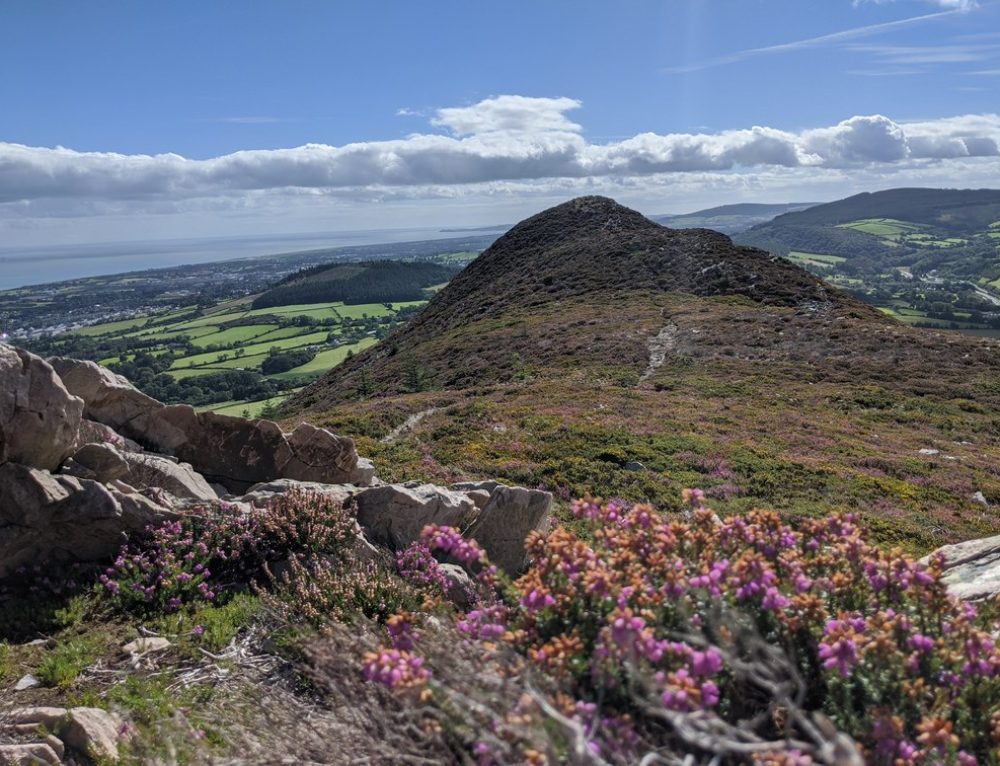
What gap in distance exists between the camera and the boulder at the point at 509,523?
9.32 meters

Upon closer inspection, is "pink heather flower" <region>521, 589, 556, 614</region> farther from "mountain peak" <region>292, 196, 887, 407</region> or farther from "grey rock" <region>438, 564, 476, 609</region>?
"mountain peak" <region>292, 196, 887, 407</region>

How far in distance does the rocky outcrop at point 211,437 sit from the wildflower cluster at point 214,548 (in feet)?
8.77

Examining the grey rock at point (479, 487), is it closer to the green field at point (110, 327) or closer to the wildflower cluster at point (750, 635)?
the wildflower cluster at point (750, 635)

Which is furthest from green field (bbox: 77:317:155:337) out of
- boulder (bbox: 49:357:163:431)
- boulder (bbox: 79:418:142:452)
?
boulder (bbox: 79:418:142:452)

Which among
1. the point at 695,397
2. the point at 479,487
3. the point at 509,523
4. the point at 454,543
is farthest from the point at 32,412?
the point at 695,397

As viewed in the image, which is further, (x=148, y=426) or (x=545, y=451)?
(x=545, y=451)

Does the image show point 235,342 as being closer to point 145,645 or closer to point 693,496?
point 145,645

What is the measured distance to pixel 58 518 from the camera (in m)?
7.61

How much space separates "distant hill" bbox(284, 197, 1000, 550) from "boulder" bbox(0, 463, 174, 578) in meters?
9.94

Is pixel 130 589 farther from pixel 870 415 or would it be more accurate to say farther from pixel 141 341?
pixel 141 341

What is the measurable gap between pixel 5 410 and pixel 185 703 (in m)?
4.71

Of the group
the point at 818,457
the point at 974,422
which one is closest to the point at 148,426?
the point at 818,457

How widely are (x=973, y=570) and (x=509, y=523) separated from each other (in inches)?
232

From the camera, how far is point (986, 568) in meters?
6.82
